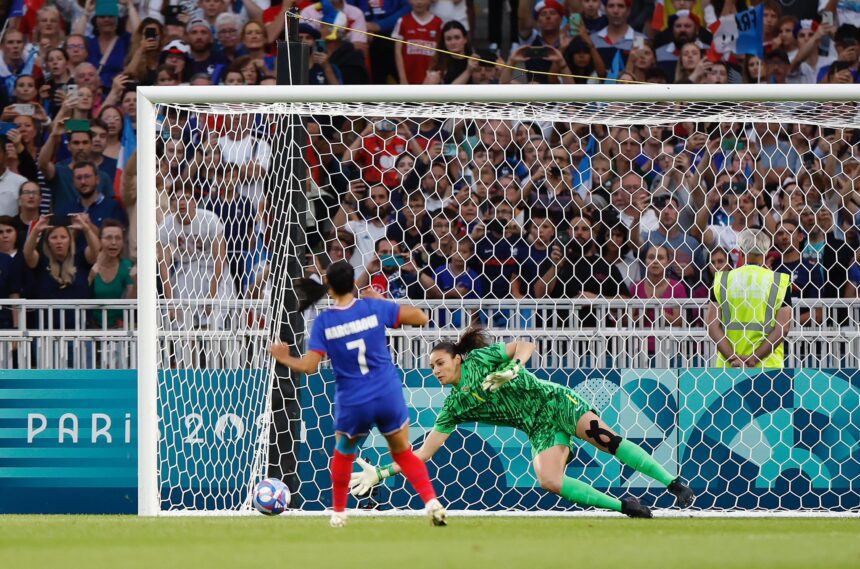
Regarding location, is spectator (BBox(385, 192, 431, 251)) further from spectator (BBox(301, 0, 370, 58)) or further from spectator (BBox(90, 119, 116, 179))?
spectator (BBox(90, 119, 116, 179))

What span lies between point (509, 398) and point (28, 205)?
5723 millimetres

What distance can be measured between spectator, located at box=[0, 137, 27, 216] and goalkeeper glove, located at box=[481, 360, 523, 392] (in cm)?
596

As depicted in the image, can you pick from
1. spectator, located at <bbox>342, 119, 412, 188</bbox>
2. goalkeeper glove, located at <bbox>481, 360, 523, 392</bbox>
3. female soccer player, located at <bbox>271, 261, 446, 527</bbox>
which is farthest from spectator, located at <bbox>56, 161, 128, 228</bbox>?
female soccer player, located at <bbox>271, 261, 446, 527</bbox>

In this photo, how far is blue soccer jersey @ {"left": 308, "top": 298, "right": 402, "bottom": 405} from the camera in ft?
26.7

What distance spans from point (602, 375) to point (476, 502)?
133 centimetres

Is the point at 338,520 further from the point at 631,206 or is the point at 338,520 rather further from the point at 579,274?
the point at 631,206

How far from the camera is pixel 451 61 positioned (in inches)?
552

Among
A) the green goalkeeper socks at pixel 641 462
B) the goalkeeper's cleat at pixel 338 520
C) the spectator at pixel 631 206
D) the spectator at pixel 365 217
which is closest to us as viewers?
the goalkeeper's cleat at pixel 338 520

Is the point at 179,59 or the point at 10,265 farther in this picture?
the point at 179,59

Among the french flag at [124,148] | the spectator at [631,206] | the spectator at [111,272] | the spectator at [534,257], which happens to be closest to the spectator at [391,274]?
the spectator at [534,257]

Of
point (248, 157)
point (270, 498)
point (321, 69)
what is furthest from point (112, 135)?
point (270, 498)

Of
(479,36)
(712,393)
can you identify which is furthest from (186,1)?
(712,393)

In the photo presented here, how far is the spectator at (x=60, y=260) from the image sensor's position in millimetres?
12195

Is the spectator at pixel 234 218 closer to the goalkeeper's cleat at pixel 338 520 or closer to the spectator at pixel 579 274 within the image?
the spectator at pixel 579 274
